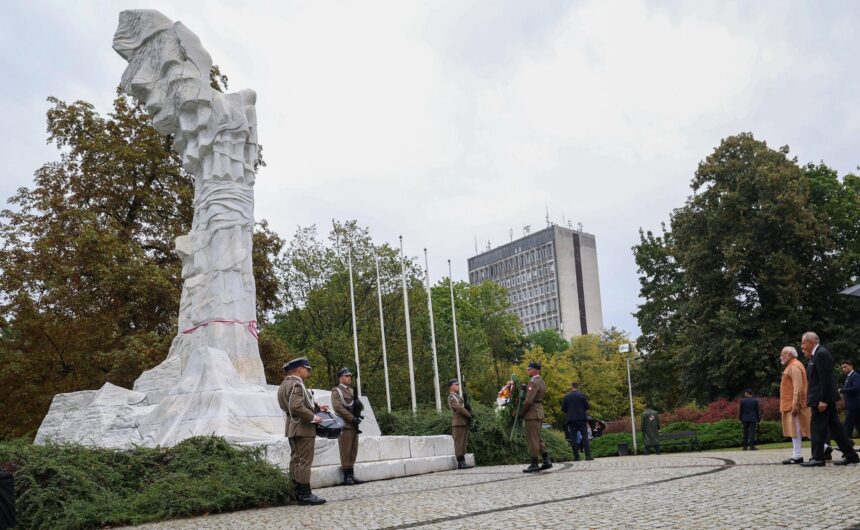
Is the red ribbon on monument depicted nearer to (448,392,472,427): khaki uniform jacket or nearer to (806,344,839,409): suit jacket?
(448,392,472,427): khaki uniform jacket

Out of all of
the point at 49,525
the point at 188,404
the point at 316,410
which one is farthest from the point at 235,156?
the point at 49,525

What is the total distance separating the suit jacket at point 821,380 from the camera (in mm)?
10477

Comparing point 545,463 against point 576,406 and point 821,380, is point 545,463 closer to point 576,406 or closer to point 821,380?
point 576,406

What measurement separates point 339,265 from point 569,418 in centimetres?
2212

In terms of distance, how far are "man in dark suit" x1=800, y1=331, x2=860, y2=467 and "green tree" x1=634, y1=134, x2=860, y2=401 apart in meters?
20.5

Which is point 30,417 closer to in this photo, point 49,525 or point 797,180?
point 49,525

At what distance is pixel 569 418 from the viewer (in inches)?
686

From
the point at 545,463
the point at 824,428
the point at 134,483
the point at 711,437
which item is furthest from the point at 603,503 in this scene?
the point at 711,437

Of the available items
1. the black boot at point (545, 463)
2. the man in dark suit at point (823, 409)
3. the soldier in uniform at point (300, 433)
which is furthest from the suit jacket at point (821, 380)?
the soldier in uniform at point (300, 433)

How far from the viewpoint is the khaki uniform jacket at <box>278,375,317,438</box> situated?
988cm

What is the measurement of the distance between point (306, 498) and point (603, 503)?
367cm

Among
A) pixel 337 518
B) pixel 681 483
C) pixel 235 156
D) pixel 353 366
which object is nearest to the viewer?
pixel 337 518

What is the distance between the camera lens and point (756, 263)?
105 ft

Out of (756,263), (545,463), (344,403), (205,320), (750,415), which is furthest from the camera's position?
(756,263)
